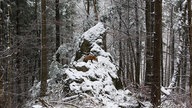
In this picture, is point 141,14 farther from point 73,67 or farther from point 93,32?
point 73,67

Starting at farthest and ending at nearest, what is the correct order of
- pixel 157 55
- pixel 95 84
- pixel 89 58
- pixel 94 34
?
1. pixel 94 34
2. pixel 89 58
3. pixel 95 84
4. pixel 157 55

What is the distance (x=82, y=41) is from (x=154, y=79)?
14.4ft

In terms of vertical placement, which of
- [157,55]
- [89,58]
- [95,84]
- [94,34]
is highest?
[94,34]

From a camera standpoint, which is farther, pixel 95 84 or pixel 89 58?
pixel 89 58

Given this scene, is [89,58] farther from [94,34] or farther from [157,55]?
[157,55]

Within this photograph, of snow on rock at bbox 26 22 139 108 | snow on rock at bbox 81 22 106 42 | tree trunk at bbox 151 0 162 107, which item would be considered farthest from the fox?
tree trunk at bbox 151 0 162 107

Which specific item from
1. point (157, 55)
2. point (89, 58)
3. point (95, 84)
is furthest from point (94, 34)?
point (157, 55)

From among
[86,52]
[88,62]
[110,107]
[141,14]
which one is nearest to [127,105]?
[110,107]

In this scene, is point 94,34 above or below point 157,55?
above

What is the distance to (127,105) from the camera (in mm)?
9664

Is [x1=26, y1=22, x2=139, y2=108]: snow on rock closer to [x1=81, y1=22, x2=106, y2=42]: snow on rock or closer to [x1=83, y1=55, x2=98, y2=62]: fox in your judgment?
[x1=83, y1=55, x2=98, y2=62]: fox

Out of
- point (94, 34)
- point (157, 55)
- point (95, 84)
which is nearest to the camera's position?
point (157, 55)

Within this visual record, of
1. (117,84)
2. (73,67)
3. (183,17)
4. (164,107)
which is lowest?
(164,107)

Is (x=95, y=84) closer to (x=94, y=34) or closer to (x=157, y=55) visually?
(x=157, y=55)
